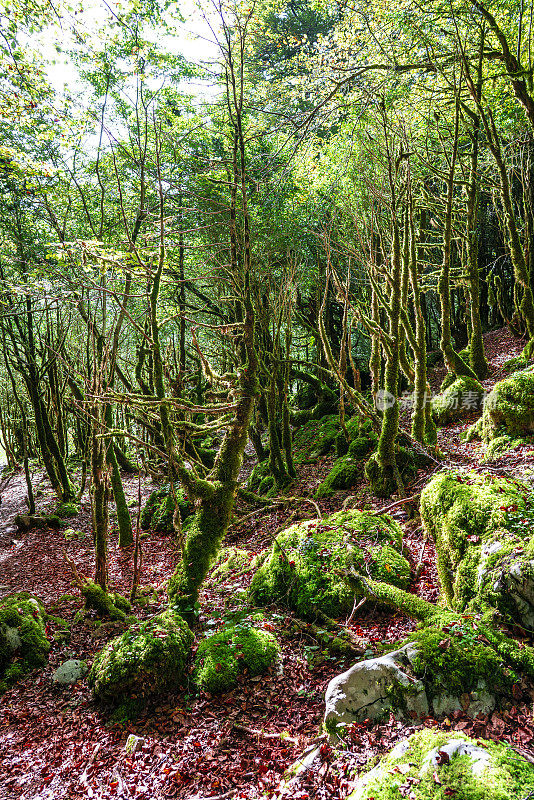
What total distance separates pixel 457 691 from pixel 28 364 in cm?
1102

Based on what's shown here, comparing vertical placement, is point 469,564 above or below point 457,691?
above

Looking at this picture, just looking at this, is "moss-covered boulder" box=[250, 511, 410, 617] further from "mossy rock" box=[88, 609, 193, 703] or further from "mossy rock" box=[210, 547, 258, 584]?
"mossy rock" box=[88, 609, 193, 703]

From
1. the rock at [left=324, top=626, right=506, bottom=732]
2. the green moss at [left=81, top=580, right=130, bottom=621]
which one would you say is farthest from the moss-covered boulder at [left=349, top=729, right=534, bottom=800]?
the green moss at [left=81, top=580, right=130, bottom=621]

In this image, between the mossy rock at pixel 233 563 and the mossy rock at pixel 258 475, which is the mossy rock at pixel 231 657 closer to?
the mossy rock at pixel 233 563

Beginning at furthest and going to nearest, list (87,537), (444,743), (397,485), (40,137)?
(87,537), (40,137), (397,485), (444,743)

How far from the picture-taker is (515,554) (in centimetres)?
324

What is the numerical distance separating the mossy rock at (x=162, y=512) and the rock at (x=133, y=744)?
19.2ft

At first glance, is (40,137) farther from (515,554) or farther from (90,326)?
(515,554)

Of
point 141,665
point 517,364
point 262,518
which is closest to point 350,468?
point 262,518

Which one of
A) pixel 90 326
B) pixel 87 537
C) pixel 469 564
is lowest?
pixel 87 537

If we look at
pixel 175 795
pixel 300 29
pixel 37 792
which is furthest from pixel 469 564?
pixel 300 29

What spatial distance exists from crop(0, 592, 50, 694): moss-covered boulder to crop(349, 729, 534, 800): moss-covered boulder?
159 inches

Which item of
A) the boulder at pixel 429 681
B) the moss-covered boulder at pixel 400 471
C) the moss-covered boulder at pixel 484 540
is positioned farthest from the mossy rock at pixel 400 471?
the boulder at pixel 429 681

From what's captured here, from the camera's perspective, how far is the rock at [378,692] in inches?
114
